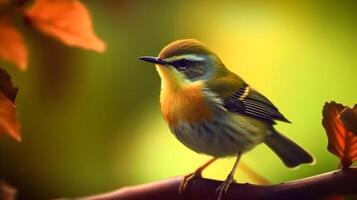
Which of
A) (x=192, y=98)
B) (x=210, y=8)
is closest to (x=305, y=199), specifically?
(x=192, y=98)

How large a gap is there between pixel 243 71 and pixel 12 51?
1.05 ft

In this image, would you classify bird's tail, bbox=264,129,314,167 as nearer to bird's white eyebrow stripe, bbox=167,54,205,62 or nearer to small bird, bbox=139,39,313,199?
small bird, bbox=139,39,313,199

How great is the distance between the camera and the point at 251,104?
70 centimetres

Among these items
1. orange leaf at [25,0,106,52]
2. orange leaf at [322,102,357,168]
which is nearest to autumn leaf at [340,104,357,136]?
orange leaf at [322,102,357,168]

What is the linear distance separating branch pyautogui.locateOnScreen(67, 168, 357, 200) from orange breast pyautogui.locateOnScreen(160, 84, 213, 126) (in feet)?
0.38

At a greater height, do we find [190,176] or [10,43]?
[10,43]

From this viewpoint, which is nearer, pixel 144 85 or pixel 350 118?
pixel 350 118

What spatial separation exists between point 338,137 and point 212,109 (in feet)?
0.66

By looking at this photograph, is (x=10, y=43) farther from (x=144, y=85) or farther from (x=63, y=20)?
(x=144, y=85)

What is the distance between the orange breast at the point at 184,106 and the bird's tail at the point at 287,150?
9 cm

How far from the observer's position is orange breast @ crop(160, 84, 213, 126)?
0.68 m

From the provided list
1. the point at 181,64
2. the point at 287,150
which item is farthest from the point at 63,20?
the point at 287,150

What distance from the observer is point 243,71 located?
2.45 feet

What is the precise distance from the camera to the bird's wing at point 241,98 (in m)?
0.69
